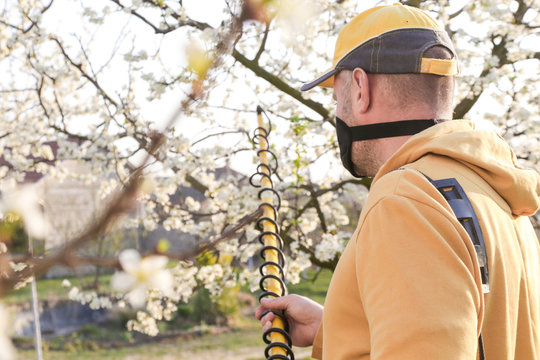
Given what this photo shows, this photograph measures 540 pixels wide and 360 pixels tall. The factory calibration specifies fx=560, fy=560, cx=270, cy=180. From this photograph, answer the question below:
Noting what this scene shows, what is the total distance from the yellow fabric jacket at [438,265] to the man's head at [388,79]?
12 centimetres

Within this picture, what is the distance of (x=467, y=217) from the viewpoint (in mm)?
1102

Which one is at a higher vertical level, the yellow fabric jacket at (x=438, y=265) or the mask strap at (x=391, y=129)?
the mask strap at (x=391, y=129)

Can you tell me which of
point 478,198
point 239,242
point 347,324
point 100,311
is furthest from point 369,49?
point 100,311

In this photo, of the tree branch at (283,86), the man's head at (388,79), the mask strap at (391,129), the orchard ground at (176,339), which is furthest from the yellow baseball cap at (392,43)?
the orchard ground at (176,339)

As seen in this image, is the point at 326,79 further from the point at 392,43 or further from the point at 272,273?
the point at 272,273

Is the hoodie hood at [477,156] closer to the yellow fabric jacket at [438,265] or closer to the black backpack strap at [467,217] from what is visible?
the yellow fabric jacket at [438,265]

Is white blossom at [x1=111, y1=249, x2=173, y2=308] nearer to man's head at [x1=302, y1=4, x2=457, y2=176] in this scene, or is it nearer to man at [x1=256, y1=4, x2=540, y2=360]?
man at [x1=256, y1=4, x2=540, y2=360]

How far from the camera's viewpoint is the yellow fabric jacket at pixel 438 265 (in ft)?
3.14

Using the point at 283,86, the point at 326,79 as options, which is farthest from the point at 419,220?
the point at 283,86

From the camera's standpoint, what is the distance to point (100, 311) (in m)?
18.0

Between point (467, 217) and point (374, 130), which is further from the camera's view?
point (374, 130)

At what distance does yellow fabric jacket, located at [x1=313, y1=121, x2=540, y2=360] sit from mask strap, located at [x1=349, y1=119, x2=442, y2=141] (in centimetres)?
9

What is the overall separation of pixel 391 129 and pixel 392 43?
23 cm

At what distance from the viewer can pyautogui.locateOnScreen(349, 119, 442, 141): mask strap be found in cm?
137
